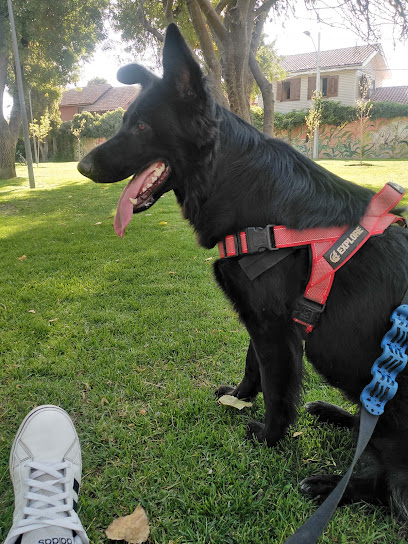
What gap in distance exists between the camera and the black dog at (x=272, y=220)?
57.1 inches

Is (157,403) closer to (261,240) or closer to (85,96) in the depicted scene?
(261,240)

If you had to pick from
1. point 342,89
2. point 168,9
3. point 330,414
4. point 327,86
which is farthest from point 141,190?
point 327,86

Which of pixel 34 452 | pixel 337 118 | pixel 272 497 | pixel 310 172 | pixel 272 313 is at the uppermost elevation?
pixel 337 118

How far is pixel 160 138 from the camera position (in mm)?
1749

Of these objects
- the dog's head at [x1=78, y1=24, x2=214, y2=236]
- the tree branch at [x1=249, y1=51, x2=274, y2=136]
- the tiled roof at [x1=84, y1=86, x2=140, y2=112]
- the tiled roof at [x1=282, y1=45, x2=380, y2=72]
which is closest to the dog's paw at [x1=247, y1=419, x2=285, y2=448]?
the dog's head at [x1=78, y1=24, x2=214, y2=236]

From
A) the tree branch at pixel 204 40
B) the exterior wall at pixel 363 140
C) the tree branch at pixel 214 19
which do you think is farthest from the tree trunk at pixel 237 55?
the exterior wall at pixel 363 140

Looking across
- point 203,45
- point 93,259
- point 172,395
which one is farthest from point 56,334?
point 203,45

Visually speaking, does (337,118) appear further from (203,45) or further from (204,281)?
(204,281)

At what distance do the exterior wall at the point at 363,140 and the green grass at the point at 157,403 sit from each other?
21.6m

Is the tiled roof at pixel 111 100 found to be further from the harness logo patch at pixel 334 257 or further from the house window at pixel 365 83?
the harness logo patch at pixel 334 257

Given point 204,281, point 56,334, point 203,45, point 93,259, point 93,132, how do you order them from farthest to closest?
point 93,132, point 203,45, point 93,259, point 204,281, point 56,334

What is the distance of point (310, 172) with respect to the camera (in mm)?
1645

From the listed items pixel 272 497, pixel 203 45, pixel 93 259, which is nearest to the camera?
pixel 272 497

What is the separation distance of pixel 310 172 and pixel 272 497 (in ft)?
4.61
